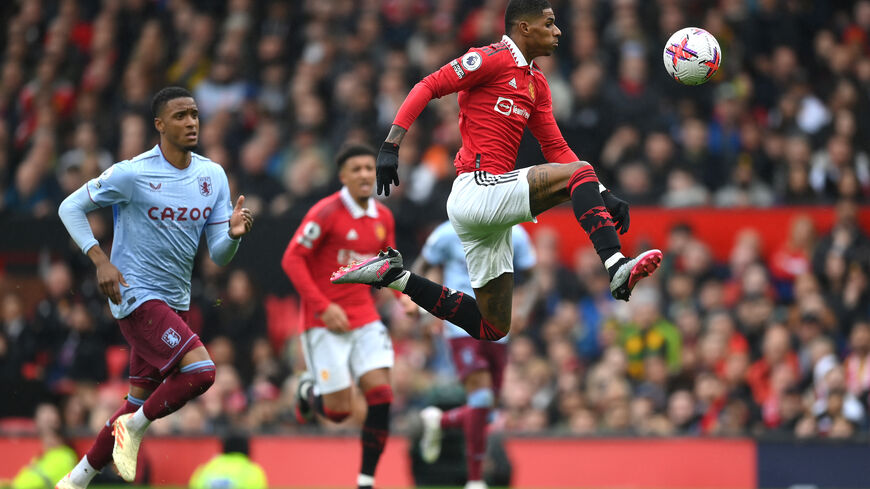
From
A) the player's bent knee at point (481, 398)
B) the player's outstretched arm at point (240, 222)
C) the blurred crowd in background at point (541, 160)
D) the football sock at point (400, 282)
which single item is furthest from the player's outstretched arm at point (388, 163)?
the blurred crowd in background at point (541, 160)

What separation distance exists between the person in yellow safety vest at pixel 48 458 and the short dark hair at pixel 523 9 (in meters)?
7.04

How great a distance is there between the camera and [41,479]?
12.0 metres

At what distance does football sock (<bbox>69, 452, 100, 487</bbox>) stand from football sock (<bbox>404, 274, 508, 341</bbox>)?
257 cm

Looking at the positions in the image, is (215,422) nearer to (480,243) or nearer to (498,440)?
(498,440)

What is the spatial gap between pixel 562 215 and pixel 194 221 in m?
7.03

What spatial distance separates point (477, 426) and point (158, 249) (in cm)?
349

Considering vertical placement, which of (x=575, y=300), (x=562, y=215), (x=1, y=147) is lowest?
(x=575, y=300)

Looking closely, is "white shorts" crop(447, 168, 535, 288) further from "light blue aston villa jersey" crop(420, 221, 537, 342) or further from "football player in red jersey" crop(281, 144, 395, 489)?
"light blue aston villa jersey" crop(420, 221, 537, 342)

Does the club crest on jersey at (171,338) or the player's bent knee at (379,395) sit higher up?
the club crest on jersey at (171,338)

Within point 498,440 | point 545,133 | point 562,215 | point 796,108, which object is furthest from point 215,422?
point 796,108

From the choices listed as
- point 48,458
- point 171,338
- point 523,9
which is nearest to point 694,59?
point 523,9

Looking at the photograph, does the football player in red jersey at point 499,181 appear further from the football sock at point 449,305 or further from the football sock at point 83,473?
the football sock at point 83,473

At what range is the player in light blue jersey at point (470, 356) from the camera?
1065cm

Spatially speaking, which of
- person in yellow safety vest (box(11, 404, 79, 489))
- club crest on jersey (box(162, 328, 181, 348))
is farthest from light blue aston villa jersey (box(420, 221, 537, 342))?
person in yellow safety vest (box(11, 404, 79, 489))
